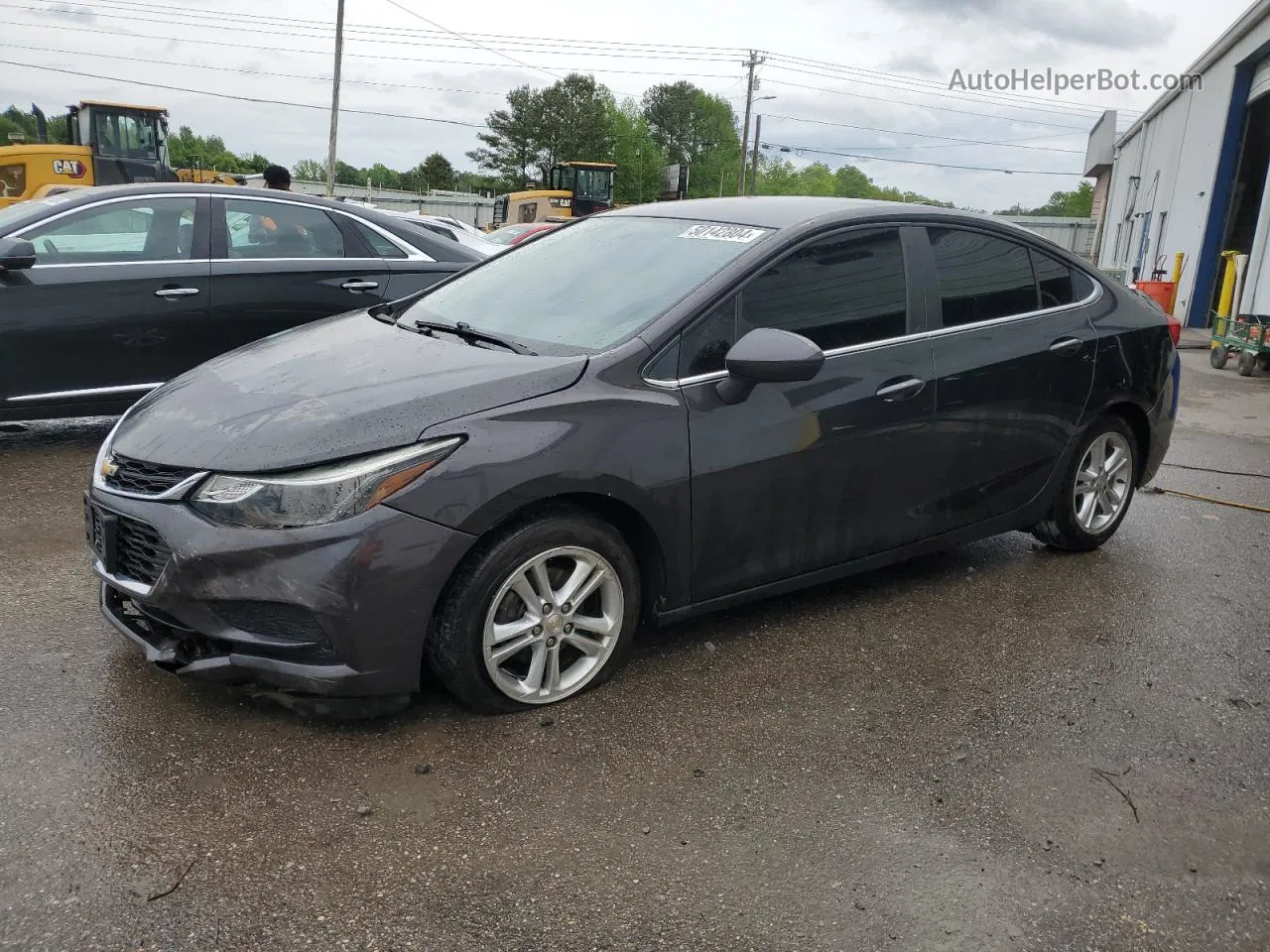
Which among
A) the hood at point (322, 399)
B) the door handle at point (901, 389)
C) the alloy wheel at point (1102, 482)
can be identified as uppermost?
the door handle at point (901, 389)


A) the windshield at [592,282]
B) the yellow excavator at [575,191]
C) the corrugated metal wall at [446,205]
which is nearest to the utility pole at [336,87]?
the yellow excavator at [575,191]

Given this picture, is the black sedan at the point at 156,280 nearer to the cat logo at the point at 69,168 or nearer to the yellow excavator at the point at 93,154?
the yellow excavator at the point at 93,154

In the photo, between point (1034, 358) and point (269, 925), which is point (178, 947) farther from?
point (1034, 358)

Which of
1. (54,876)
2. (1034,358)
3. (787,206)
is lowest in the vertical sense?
(54,876)

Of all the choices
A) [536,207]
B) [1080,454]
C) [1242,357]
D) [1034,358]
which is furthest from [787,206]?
[536,207]

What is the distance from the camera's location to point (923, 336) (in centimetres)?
413

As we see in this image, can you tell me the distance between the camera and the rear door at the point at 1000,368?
423cm

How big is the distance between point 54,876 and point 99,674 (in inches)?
44.4

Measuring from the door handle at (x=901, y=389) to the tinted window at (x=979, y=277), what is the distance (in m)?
0.34

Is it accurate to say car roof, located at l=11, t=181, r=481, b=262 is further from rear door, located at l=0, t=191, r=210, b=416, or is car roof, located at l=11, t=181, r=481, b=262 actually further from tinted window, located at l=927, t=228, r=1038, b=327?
tinted window, located at l=927, t=228, r=1038, b=327

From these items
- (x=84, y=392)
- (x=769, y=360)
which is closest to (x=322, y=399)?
(x=769, y=360)

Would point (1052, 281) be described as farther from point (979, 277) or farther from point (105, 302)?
point (105, 302)

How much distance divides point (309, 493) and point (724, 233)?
1.88 m

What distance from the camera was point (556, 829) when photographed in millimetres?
2785
